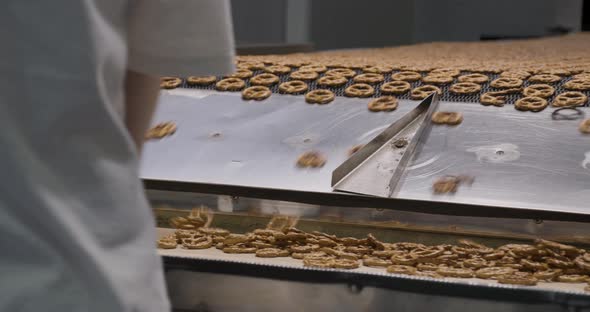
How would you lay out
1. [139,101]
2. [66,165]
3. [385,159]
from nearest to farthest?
1. [66,165]
2. [139,101]
3. [385,159]

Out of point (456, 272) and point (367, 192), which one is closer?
point (456, 272)

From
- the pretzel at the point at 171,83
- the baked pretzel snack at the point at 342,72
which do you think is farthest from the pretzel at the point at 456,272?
the pretzel at the point at 171,83

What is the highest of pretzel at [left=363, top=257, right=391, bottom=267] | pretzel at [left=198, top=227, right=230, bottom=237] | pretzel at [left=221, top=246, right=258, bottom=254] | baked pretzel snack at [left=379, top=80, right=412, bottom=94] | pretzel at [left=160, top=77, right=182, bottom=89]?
baked pretzel snack at [left=379, top=80, right=412, bottom=94]

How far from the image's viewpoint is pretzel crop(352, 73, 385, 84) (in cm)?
250

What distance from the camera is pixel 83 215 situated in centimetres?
58

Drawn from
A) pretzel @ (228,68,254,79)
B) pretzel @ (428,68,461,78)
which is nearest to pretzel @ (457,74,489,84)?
pretzel @ (428,68,461,78)

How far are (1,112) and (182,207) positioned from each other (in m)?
1.39

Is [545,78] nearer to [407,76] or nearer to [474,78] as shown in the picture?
[474,78]

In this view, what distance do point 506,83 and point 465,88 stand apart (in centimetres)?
13

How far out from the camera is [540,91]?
235 cm

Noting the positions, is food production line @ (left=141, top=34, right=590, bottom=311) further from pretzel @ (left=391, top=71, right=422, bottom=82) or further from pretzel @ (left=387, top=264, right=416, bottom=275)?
pretzel @ (left=391, top=71, right=422, bottom=82)

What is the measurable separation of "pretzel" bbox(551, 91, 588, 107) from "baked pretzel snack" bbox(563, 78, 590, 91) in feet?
0.14

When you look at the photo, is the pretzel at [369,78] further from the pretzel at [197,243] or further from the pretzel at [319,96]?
the pretzel at [197,243]

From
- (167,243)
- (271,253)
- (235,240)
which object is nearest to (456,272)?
(271,253)
